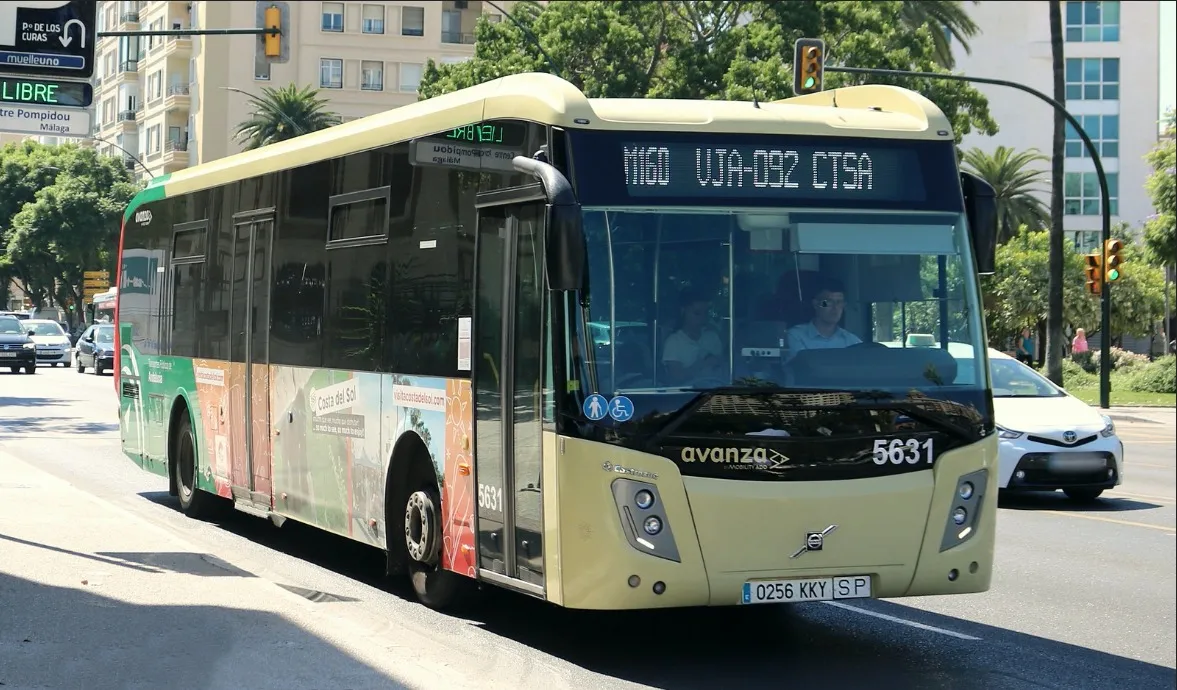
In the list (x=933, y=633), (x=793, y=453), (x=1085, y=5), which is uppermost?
(x=1085, y=5)

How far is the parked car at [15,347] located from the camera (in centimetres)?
4928

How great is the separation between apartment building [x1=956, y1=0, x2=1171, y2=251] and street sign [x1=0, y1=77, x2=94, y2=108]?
73.8 metres

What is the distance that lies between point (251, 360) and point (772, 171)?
566cm

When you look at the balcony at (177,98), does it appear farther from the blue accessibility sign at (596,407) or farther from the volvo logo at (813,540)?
the volvo logo at (813,540)

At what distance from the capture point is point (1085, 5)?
271 feet

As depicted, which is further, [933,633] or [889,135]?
[933,633]

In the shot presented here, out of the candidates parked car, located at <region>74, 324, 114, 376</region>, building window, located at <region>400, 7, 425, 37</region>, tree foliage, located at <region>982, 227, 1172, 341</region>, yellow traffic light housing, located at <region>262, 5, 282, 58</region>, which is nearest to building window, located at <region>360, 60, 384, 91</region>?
building window, located at <region>400, 7, 425, 37</region>

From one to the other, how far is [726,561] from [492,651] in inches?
56.5

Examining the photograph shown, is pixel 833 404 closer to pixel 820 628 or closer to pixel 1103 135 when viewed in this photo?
pixel 820 628

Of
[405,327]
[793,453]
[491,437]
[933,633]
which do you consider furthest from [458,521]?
[933,633]

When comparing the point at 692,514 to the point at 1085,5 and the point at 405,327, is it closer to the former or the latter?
the point at 405,327

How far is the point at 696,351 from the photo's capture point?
804cm

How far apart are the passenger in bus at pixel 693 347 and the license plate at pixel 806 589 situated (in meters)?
1.04

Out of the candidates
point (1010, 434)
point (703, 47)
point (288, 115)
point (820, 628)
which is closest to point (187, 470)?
point (820, 628)
